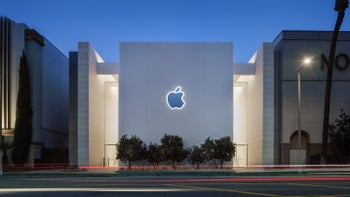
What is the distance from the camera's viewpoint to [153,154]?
35969 millimetres

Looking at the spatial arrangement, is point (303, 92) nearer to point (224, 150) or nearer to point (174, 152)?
point (224, 150)

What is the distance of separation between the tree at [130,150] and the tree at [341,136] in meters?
15.9

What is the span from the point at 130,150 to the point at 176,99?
5920mm

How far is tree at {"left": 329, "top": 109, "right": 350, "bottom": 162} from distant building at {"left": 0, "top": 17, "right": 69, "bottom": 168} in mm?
25742

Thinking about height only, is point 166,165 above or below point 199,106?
below

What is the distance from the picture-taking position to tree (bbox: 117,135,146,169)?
35.3m

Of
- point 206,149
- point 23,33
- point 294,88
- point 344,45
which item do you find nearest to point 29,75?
point 23,33

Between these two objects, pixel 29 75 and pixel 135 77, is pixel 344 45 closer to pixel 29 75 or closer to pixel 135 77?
pixel 135 77

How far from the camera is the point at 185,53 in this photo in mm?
37562

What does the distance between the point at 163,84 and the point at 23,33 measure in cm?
1300

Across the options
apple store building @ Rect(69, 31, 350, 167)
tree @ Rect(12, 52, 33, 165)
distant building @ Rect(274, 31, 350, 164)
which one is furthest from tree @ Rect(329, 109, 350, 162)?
tree @ Rect(12, 52, 33, 165)

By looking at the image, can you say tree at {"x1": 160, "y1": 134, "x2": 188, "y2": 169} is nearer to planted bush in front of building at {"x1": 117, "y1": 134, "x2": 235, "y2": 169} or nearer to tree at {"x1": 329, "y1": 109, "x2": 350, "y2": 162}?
planted bush in front of building at {"x1": 117, "y1": 134, "x2": 235, "y2": 169}

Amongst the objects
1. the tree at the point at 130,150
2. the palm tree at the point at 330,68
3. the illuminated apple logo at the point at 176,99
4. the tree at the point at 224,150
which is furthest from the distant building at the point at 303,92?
the tree at the point at 130,150

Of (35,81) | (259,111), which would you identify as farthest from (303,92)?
(35,81)
